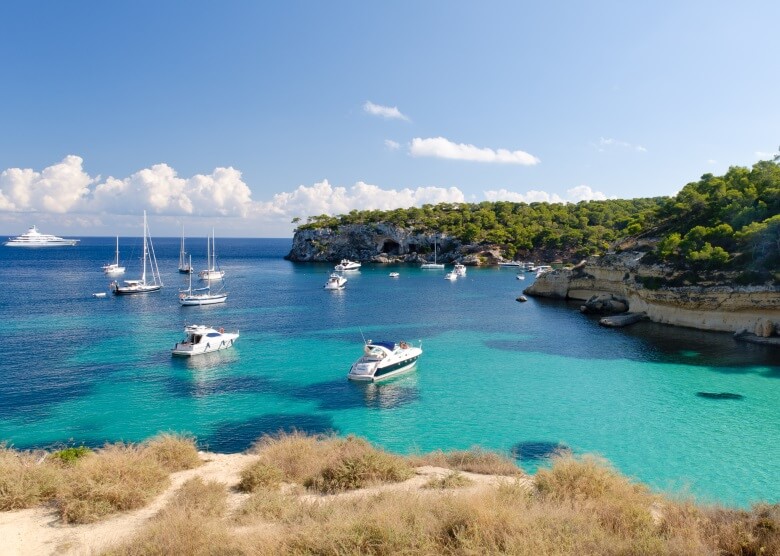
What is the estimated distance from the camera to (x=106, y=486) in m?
11.2

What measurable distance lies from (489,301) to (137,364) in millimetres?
40381

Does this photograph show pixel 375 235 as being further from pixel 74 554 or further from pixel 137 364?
pixel 74 554

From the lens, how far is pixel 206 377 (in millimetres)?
29609

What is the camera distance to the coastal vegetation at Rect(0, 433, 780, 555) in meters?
8.38

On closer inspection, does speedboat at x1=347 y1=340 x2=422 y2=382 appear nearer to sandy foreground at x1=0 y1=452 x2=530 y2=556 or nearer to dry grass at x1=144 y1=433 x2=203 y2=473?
dry grass at x1=144 y1=433 x2=203 y2=473

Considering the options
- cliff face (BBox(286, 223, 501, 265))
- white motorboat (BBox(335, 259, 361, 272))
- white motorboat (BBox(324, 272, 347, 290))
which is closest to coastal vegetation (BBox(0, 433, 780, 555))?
white motorboat (BBox(324, 272, 347, 290))

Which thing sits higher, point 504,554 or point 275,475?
point 504,554

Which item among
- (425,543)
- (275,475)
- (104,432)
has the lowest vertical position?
(104,432)

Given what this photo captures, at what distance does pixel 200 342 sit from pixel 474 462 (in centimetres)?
2507

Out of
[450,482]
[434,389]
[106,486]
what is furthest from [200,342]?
[450,482]

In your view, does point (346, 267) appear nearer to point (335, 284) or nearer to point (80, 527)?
point (335, 284)

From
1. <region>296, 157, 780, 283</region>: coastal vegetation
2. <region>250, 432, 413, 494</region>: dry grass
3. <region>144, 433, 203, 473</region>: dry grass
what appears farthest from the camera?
<region>296, 157, 780, 283</region>: coastal vegetation

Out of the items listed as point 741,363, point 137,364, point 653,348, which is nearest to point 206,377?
point 137,364

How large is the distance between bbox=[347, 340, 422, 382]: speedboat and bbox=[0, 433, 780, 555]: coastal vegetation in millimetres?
13848
